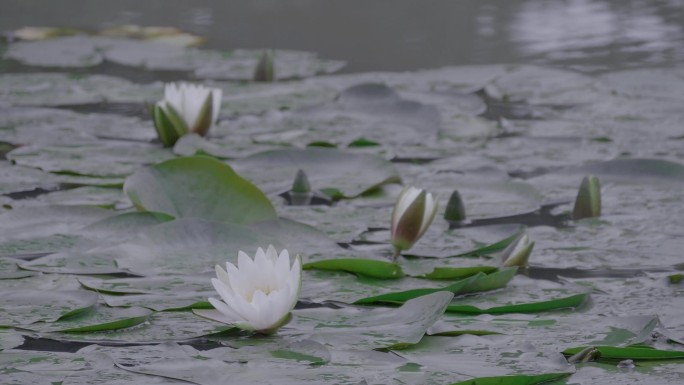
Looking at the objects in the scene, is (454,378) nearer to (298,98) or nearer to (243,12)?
(298,98)

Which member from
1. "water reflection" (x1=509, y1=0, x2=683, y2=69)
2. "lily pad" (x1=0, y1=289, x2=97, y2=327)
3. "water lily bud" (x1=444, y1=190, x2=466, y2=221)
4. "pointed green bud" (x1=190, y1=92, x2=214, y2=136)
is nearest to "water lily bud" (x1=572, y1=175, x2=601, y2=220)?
"water lily bud" (x1=444, y1=190, x2=466, y2=221)

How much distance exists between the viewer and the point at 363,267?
5.59ft

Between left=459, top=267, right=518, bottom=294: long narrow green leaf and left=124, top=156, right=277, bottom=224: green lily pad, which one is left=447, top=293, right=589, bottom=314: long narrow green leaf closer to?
left=459, top=267, right=518, bottom=294: long narrow green leaf

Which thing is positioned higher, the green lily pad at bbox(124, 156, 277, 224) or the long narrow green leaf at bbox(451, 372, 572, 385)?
the green lily pad at bbox(124, 156, 277, 224)

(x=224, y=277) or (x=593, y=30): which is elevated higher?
(x=593, y=30)

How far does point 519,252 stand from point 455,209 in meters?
0.31

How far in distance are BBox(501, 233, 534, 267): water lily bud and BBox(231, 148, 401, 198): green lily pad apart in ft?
1.76

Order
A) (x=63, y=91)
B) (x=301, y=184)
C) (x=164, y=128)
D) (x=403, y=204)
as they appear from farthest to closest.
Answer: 1. (x=63, y=91)
2. (x=164, y=128)
3. (x=301, y=184)
4. (x=403, y=204)

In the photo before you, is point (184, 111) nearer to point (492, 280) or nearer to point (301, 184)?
point (301, 184)

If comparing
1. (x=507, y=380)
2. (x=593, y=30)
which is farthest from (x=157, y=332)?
(x=593, y=30)

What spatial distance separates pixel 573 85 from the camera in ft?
11.0

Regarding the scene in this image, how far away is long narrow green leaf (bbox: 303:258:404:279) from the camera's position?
66.6 inches

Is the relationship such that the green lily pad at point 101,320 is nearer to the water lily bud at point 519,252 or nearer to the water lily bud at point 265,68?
the water lily bud at point 519,252

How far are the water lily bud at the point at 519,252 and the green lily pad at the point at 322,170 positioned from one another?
538 mm
